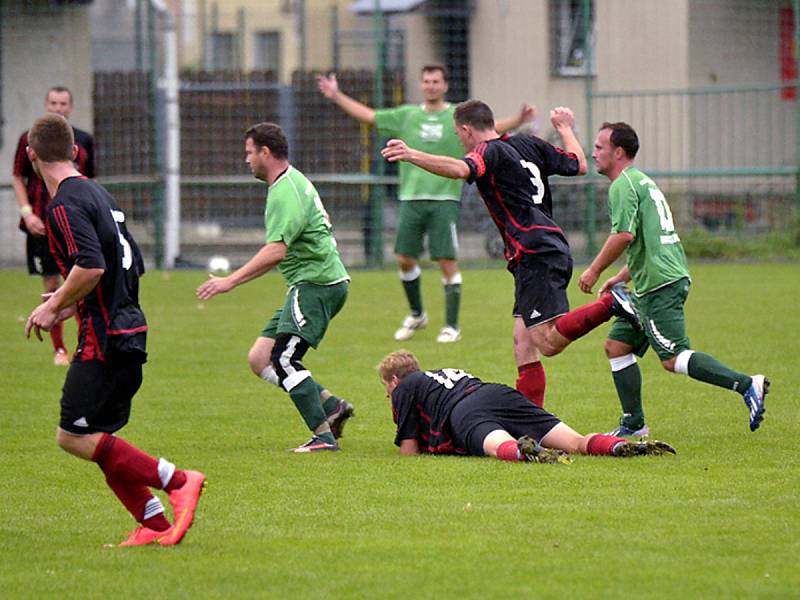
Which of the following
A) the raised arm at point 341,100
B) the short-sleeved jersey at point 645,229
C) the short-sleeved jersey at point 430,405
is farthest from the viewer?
the raised arm at point 341,100

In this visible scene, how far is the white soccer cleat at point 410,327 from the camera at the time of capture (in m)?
13.5

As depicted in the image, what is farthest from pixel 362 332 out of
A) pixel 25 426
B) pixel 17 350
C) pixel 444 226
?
A: pixel 25 426

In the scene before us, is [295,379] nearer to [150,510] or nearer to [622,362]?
[622,362]

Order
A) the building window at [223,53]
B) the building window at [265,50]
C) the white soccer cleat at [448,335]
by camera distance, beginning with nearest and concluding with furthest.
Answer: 1. the white soccer cleat at [448,335]
2. the building window at [223,53]
3. the building window at [265,50]

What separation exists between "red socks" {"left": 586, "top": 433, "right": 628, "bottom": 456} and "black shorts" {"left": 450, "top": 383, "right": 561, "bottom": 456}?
270mm

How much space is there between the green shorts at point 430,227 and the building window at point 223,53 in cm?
1840

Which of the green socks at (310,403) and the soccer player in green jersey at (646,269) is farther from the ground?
the soccer player in green jersey at (646,269)

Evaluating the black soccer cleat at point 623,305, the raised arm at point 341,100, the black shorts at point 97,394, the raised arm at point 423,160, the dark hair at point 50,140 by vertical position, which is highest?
the raised arm at point 341,100

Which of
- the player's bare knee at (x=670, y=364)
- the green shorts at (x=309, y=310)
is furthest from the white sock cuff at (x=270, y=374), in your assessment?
the player's bare knee at (x=670, y=364)

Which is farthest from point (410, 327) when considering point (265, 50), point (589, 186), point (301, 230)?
point (265, 50)

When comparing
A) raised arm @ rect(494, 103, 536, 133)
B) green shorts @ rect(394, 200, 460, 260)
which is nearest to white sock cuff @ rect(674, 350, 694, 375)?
raised arm @ rect(494, 103, 536, 133)

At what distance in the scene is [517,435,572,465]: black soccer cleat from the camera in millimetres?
7629

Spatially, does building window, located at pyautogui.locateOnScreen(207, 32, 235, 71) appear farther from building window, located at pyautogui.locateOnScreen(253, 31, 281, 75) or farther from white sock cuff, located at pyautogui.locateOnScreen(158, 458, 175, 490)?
white sock cuff, located at pyautogui.locateOnScreen(158, 458, 175, 490)

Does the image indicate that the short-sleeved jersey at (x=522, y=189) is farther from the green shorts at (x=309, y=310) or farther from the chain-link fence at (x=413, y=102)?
the chain-link fence at (x=413, y=102)
